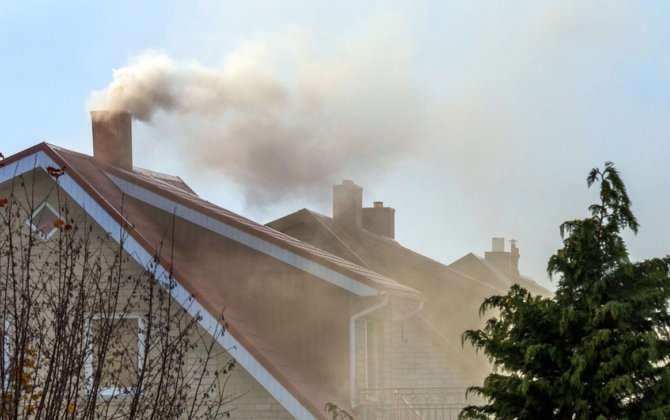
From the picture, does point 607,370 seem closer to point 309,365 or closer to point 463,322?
point 309,365

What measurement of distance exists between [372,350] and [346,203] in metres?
16.4

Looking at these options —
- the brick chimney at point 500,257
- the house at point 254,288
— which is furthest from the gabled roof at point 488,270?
the house at point 254,288

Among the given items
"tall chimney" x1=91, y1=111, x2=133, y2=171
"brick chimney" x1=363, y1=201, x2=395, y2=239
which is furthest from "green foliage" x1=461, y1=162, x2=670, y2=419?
"brick chimney" x1=363, y1=201, x2=395, y2=239

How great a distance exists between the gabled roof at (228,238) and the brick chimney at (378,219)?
1900 cm

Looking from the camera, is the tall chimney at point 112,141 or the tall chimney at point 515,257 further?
the tall chimney at point 515,257

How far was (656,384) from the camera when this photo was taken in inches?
509

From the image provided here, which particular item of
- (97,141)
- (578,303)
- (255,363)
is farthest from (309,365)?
(578,303)

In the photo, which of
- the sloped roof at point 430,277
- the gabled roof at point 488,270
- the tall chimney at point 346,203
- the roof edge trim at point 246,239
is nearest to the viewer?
the roof edge trim at point 246,239

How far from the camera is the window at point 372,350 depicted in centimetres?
2194

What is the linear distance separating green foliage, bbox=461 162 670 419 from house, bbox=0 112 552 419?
4444 mm

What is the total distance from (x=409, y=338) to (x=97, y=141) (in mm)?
7741

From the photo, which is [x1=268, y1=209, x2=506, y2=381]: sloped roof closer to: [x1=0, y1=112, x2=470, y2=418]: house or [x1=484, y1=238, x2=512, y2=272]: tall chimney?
[x1=0, y1=112, x2=470, y2=418]: house

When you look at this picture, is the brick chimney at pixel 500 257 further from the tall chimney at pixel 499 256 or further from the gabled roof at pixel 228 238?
the gabled roof at pixel 228 238

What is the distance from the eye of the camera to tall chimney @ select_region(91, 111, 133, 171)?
23.6m
